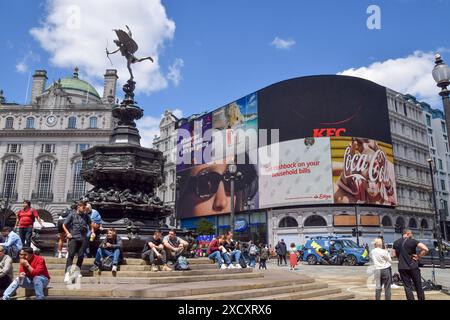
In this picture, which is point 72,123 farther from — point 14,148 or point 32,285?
point 32,285

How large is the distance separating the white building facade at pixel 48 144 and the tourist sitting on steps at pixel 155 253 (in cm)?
4577

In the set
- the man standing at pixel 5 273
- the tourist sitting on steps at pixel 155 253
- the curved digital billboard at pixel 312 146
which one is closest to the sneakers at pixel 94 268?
the tourist sitting on steps at pixel 155 253

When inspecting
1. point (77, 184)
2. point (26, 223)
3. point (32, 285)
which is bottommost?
point (32, 285)

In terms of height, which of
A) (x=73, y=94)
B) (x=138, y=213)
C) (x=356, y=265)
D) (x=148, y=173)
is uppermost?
(x=73, y=94)

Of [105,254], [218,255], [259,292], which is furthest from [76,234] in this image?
[218,255]

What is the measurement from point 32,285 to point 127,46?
801cm

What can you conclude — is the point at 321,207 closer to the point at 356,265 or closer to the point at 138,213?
the point at 356,265

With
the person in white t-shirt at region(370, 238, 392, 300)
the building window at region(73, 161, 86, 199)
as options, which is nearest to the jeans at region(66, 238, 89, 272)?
the person in white t-shirt at region(370, 238, 392, 300)

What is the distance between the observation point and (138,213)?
1071 cm

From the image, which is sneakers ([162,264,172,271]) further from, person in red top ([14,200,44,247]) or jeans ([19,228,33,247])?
jeans ([19,228,33,247])

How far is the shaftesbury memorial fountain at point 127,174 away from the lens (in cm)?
1044

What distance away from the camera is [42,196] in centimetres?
5138
